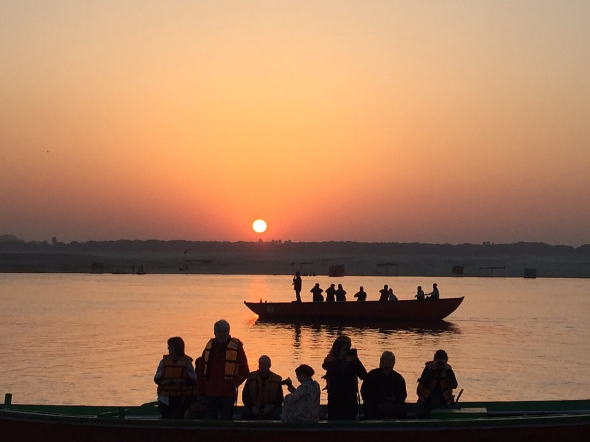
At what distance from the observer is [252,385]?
1438 centimetres

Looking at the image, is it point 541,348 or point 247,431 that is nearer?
point 247,431

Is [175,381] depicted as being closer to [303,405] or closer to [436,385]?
[303,405]

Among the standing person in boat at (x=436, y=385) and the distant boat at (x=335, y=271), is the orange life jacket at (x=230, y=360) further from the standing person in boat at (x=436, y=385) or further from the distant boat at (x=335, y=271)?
the distant boat at (x=335, y=271)

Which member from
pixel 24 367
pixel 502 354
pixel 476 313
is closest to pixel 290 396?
pixel 24 367

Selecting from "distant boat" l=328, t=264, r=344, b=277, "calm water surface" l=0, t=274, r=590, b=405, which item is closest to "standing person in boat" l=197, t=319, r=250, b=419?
"calm water surface" l=0, t=274, r=590, b=405

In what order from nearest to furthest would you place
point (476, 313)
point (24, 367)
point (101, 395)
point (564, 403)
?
1. point (564, 403)
2. point (101, 395)
3. point (24, 367)
4. point (476, 313)

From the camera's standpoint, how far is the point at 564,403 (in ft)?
55.2

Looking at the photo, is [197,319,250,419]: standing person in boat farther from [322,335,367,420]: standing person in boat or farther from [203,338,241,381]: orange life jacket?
[322,335,367,420]: standing person in boat

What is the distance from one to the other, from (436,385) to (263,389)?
3142mm

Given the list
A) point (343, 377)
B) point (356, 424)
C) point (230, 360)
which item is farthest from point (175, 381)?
point (356, 424)

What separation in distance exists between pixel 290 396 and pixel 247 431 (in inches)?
34.8

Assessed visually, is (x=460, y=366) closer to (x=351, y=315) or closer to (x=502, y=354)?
(x=502, y=354)

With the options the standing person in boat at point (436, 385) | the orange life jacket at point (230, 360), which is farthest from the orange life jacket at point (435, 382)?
the orange life jacket at point (230, 360)

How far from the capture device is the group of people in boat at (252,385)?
14.0 metres
